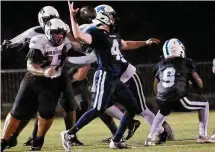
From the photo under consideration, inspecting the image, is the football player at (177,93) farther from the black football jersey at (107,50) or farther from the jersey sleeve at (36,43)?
the jersey sleeve at (36,43)

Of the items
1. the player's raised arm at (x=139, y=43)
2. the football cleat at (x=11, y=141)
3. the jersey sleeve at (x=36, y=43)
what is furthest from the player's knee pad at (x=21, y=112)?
the player's raised arm at (x=139, y=43)

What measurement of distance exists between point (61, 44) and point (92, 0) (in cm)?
1130

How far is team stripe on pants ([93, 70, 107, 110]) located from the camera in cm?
796

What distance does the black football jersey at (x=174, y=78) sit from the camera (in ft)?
28.3

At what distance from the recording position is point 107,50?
8219 mm

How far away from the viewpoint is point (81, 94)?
10391 mm

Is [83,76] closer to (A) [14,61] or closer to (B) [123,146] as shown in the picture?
(B) [123,146]

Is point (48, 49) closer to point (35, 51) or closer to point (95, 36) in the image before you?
point (35, 51)

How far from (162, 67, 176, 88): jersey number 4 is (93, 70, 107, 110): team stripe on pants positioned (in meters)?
0.98

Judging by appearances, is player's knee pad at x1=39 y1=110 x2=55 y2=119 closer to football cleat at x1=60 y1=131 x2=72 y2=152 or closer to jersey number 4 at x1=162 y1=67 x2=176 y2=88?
football cleat at x1=60 y1=131 x2=72 y2=152

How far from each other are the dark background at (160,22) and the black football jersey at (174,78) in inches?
444

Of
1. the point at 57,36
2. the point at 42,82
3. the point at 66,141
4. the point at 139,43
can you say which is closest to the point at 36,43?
the point at 57,36

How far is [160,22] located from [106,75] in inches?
502

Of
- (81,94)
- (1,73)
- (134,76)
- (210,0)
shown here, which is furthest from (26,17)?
(134,76)
